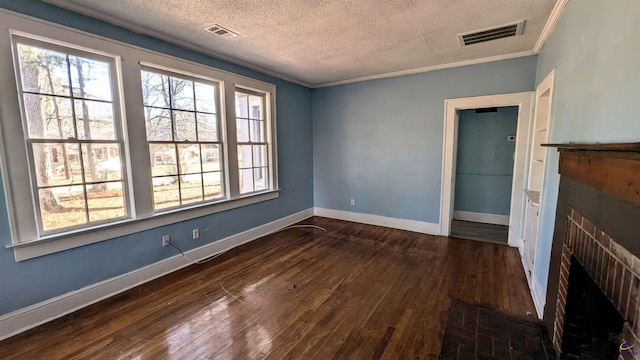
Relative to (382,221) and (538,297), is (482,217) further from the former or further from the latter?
(538,297)

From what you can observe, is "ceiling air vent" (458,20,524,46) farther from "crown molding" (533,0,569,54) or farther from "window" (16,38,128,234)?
"window" (16,38,128,234)

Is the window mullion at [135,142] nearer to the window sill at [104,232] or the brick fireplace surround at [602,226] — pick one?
the window sill at [104,232]

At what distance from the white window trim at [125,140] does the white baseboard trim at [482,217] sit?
397 centimetres

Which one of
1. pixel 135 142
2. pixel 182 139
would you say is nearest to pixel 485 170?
pixel 182 139

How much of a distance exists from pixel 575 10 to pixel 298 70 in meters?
3.15

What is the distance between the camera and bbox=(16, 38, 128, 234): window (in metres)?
2.13

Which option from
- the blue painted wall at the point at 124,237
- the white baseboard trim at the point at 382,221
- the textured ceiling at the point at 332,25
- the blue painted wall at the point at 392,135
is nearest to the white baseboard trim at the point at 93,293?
the blue painted wall at the point at 124,237

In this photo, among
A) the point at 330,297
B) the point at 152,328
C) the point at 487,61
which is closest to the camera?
the point at 152,328

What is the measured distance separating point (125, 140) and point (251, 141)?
5.74 feet

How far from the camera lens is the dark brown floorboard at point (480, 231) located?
4094 mm

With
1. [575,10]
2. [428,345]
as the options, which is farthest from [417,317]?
[575,10]

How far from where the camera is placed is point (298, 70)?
4113 millimetres

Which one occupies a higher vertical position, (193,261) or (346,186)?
(346,186)

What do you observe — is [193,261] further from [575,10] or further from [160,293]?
[575,10]
